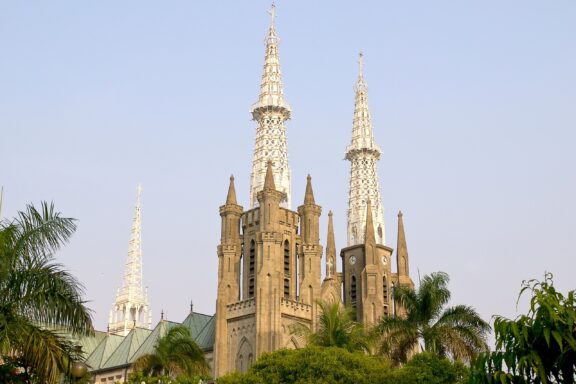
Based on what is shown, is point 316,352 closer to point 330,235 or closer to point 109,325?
point 330,235

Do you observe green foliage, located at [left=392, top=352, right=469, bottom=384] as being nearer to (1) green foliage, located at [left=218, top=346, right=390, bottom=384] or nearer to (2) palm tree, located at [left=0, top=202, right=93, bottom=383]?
(1) green foliage, located at [left=218, top=346, right=390, bottom=384]

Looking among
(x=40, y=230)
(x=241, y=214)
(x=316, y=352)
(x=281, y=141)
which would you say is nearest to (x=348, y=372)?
(x=316, y=352)

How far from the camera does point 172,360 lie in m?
48.2

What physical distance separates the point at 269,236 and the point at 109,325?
39.2 m

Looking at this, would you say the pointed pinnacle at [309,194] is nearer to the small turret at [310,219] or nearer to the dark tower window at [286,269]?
the small turret at [310,219]

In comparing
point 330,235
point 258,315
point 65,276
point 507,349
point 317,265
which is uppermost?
point 330,235

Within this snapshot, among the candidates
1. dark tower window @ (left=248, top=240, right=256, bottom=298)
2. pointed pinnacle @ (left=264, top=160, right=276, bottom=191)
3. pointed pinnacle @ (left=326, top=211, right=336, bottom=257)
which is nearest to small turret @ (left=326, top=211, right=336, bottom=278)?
pointed pinnacle @ (left=326, top=211, right=336, bottom=257)

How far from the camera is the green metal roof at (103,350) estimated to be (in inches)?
3432

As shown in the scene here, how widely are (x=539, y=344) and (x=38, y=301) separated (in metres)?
10.8

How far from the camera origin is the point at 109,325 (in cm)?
10319

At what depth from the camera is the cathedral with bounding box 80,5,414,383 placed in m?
69.3

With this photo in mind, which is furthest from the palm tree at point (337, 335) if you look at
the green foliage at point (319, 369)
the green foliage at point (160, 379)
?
the green foliage at point (160, 379)

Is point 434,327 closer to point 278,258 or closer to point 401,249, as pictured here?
point 278,258

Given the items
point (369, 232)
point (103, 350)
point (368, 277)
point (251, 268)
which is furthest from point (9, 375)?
point (103, 350)
